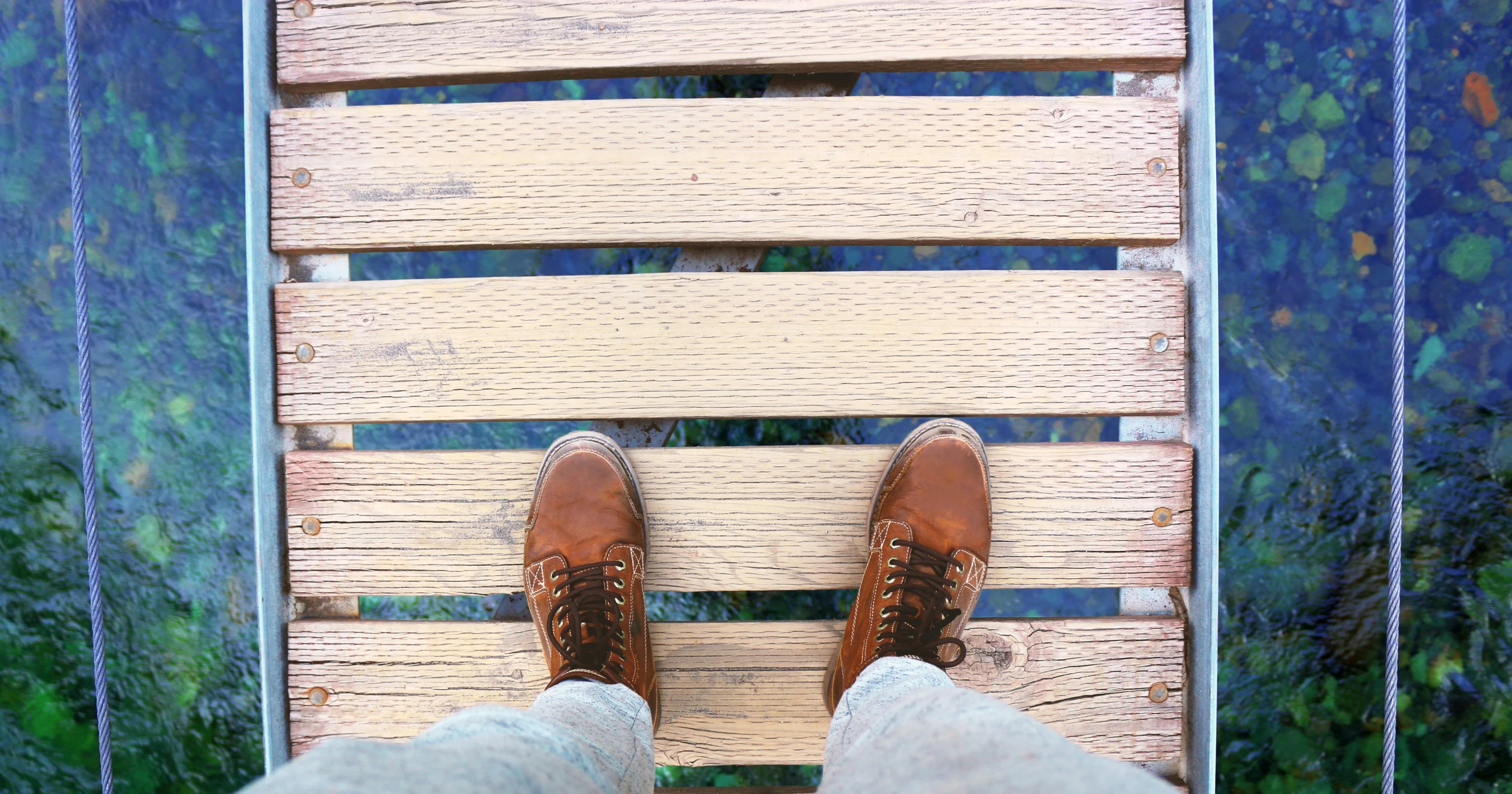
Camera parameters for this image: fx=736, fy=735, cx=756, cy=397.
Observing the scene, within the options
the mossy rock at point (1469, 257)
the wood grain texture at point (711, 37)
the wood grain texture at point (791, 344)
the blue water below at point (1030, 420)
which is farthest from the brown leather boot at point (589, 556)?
the mossy rock at point (1469, 257)

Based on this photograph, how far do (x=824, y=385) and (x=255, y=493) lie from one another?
1014 millimetres

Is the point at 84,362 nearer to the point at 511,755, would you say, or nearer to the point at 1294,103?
the point at 511,755

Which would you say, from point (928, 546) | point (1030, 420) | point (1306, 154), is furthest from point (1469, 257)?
point (928, 546)

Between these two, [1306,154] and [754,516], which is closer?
[754,516]

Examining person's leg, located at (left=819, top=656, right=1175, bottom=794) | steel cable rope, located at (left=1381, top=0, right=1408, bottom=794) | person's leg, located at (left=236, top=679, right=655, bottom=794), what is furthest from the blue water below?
person's leg, located at (left=819, top=656, right=1175, bottom=794)

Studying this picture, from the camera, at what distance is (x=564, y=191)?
1320 mm

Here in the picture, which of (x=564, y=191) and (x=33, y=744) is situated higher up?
(x=564, y=191)

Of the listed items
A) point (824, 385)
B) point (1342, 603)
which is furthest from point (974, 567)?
point (1342, 603)

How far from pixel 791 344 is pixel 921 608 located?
21.0 inches

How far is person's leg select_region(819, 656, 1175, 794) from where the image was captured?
2.45 feet

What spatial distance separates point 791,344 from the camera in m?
1.32

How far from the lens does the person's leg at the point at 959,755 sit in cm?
75

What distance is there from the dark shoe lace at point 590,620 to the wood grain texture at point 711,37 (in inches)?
36.0

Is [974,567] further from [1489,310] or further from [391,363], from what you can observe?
[1489,310]
